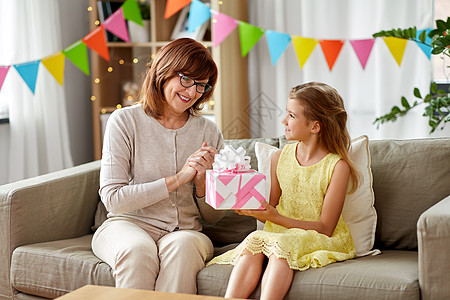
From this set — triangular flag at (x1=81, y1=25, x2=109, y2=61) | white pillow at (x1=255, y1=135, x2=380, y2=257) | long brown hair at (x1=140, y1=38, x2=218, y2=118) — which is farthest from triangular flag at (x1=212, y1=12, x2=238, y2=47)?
white pillow at (x1=255, y1=135, x2=380, y2=257)

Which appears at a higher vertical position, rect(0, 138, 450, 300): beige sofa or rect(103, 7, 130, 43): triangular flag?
rect(103, 7, 130, 43): triangular flag

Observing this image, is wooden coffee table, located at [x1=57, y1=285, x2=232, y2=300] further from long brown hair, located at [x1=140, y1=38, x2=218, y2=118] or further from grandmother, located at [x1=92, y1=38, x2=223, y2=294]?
long brown hair, located at [x1=140, y1=38, x2=218, y2=118]

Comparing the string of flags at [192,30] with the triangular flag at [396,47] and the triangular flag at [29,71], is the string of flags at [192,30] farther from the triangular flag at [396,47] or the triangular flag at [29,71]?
the triangular flag at [396,47]

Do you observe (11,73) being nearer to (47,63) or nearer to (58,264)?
(47,63)

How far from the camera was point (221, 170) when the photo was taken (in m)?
1.88

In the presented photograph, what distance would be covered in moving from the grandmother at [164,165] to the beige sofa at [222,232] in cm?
12

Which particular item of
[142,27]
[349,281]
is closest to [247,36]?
[142,27]

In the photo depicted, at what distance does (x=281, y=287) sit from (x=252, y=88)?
2.09 m

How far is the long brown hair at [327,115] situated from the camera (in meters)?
2.10

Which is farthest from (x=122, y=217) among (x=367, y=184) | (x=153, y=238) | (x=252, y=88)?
(x=252, y=88)

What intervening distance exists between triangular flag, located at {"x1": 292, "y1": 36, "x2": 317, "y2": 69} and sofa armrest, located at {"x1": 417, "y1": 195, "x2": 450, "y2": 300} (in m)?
1.81

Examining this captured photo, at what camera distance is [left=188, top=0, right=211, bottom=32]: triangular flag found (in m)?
3.46

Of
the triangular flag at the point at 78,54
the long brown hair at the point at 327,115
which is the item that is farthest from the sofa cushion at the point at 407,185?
the triangular flag at the point at 78,54

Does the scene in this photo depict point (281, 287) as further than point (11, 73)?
No
